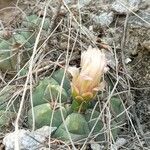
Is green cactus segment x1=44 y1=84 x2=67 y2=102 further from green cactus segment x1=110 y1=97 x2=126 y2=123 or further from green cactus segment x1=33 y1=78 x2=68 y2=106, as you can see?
green cactus segment x1=110 y1=97 x2=126 y2=123

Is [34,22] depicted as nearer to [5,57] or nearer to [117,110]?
[5,57]

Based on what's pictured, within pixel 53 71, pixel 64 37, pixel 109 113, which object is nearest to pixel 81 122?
pixel 109 113

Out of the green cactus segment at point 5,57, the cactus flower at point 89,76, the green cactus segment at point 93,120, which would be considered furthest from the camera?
the green cactus segment at point 5,57

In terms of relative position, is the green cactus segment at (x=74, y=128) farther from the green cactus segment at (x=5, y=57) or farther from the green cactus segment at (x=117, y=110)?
the green cactus segment at (x=5, y=57)

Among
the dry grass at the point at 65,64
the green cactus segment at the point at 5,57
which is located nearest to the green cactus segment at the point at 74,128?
the dry grass at the point at 65,64

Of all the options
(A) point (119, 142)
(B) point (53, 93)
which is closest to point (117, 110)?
(A) point (119, 142)

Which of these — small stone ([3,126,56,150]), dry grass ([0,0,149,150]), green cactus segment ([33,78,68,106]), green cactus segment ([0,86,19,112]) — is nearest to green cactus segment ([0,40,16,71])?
dry grass ([0,0,149,150])
